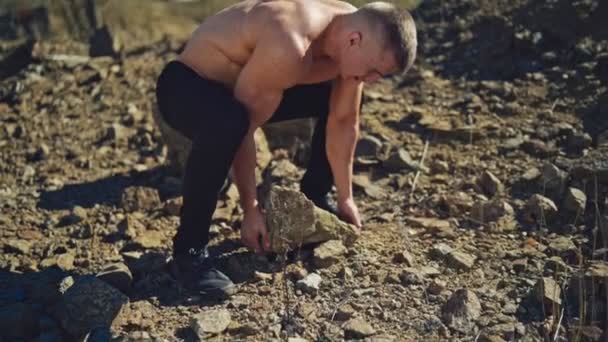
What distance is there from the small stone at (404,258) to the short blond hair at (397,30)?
725 millimetres

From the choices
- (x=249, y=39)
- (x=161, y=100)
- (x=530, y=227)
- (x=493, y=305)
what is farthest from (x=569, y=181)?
(x=161, y=100)

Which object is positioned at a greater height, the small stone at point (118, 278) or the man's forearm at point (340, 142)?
the man's forearm at point (340, 142)

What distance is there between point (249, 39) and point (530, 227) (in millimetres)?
1403

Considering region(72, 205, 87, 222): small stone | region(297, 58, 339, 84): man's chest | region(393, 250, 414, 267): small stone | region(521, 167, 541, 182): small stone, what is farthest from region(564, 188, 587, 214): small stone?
region(72, 205, 87, 222): small stone

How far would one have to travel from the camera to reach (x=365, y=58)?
271cm

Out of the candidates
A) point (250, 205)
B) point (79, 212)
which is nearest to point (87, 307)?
point (250, 205)

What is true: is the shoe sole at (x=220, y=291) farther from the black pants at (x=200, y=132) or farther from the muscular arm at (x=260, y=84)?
the muscular arm at (x=260, y=84)

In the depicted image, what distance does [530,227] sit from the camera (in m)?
3.23

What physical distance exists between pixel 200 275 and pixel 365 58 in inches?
38.2

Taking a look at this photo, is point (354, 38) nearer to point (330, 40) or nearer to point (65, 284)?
point (330, 40)

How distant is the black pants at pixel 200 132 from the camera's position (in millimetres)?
2725

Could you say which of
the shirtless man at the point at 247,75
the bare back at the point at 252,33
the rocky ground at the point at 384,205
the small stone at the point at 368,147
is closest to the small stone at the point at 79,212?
the rocky ground at the point at 384,205

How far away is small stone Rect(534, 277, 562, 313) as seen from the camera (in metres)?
2.64

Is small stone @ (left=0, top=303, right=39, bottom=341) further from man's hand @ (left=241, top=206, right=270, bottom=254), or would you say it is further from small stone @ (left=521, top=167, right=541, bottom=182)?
small stone @ (left=521, top=167, right=541, bottom=182)
